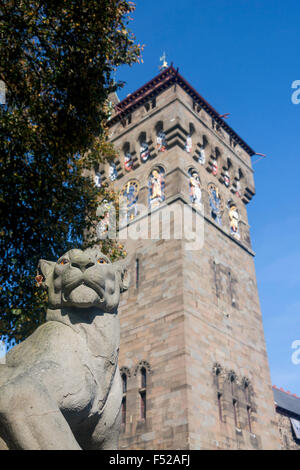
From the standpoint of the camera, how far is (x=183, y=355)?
15.0 m

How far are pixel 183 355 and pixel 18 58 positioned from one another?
1053 cm

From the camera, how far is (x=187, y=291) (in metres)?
16.4

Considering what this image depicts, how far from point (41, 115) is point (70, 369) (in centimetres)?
703

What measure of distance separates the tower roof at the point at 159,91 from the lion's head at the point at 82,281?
19.6 metres

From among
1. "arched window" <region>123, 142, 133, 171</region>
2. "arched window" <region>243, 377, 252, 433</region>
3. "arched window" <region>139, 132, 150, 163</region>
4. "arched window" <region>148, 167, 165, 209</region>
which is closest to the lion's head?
"arched window" <region>243, 377, 252, 433</region>

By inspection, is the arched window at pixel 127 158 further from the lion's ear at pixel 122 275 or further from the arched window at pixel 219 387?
the lion's ear at pixel 122 275

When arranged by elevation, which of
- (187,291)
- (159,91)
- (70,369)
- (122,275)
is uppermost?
(159,91)

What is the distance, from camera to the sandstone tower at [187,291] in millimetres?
14930

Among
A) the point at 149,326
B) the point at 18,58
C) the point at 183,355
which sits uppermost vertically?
the point at 18,58

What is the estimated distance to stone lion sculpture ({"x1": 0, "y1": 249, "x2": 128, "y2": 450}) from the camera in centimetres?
225

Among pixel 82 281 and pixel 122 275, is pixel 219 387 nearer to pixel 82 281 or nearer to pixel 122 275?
pixel 122 275

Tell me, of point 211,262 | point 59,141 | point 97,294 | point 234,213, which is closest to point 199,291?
point 211,262

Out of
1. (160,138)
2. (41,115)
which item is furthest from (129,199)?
(41,115)
